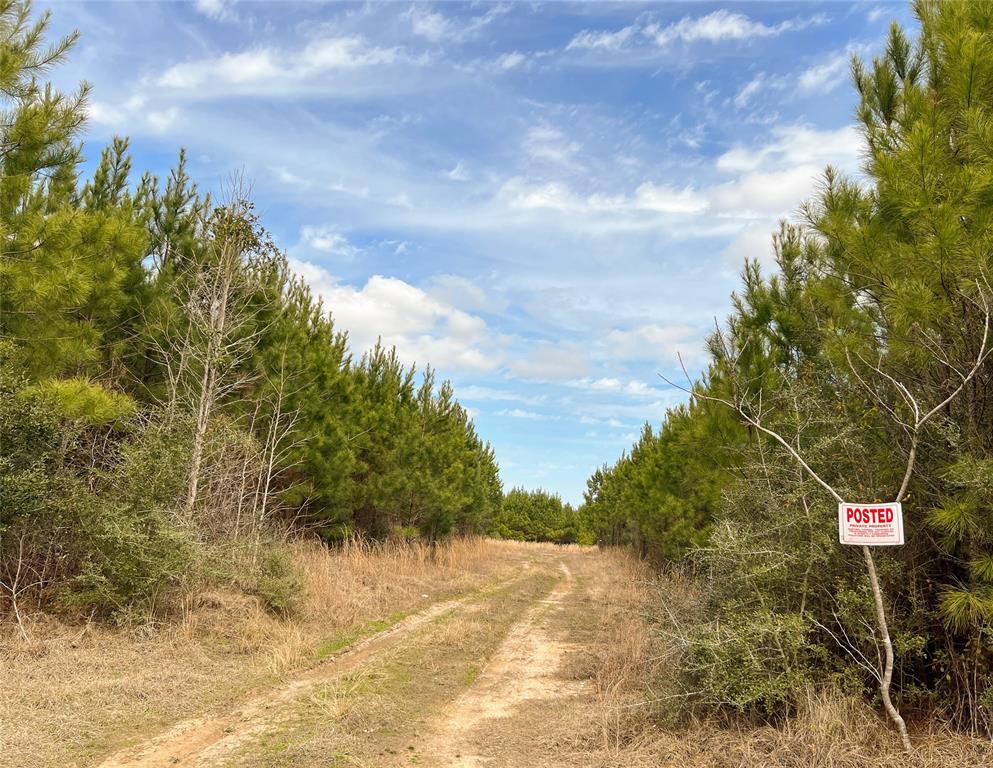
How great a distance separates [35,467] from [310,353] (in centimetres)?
660

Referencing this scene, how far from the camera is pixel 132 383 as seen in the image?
11391 mm

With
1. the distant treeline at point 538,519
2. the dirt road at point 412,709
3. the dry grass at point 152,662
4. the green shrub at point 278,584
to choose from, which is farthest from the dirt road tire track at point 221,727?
the distant treeline at point 538,519

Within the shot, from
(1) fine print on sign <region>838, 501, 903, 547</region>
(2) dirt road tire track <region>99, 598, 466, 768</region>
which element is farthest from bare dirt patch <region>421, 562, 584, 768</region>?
(1) fine print on sign <region>838, 501, 903, 547</region>

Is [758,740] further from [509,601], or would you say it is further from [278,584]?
[509,601]

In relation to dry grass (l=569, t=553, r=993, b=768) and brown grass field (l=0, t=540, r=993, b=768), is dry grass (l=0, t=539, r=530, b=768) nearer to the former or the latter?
brown grass field (l=0, t=540, r=993, b=768)

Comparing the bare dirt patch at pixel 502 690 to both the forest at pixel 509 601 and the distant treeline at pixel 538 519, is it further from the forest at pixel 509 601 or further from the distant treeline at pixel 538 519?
the distant treeline at pixel 538 519

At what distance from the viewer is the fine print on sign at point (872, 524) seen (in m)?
4.30

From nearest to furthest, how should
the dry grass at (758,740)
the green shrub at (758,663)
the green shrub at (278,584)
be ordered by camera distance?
the dry grass at (758,740)
the green shrub at (758,663)
the green shrub at (278,584)

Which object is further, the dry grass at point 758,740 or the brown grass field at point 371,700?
the brown grass field at point 371,700

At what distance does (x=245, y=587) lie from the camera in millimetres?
9797

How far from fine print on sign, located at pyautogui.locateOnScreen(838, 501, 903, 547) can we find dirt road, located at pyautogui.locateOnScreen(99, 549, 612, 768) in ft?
8.83

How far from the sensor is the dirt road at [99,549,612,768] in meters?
5.00

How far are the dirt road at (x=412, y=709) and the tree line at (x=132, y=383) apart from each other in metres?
2.96

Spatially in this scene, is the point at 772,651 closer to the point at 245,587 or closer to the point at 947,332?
the point at 947,332
